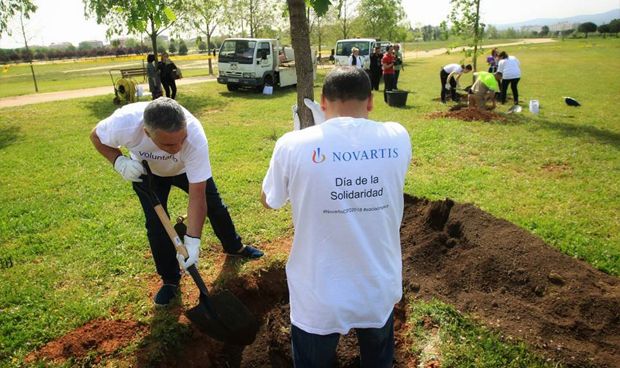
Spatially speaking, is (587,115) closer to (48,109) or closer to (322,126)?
(322,126)

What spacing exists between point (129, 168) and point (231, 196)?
9.09ft

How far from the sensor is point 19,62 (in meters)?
50.1

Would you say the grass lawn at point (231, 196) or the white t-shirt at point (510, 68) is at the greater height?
the white t-shirt at point (510, 68)

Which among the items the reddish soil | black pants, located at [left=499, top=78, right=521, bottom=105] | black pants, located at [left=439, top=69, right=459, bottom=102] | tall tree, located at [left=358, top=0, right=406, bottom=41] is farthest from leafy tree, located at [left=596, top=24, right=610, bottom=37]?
the reddish soil

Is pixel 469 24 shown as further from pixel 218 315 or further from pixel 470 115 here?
pixel 218 315

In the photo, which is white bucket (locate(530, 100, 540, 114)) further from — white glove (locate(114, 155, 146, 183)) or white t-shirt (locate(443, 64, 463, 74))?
white glove (locate(114, 155, 146, 183))

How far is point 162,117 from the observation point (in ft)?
8.25

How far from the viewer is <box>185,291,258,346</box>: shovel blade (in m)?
2.94

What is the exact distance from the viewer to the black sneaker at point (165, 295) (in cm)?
343

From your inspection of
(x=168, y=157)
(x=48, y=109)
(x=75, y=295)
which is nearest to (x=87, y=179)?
(x=75, y=295)

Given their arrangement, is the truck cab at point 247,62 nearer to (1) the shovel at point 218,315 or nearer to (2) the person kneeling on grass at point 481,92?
(2) the person kneeling on grass at point 481,92

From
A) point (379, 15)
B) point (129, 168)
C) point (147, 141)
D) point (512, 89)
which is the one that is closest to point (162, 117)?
point (147, 141)

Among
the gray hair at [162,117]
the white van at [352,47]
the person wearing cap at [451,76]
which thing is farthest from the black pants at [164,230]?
the white van at [352,47]

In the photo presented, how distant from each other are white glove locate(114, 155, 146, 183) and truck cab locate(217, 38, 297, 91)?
544 inches
